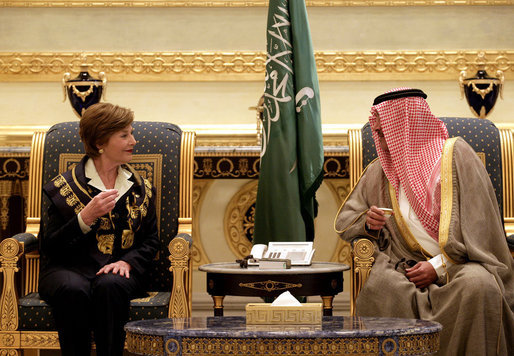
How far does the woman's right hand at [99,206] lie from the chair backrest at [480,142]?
1.24 metres

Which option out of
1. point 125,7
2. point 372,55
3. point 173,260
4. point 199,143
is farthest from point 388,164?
point 125,7

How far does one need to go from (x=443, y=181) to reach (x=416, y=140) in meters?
0.29

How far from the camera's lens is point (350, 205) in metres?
3.68

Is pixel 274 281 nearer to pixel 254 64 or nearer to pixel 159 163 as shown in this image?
pixel 159 163

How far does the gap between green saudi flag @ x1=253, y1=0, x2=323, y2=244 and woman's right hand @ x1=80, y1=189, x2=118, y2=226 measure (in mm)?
828

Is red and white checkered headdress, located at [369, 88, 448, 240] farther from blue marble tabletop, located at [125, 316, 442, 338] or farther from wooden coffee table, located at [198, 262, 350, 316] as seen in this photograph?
blue marble tabletop, located at [125, 316, 442, 338]

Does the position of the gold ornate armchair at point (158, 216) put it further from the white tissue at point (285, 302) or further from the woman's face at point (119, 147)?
the white tissue at point (285, 302)

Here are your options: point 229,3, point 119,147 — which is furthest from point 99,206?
point 229,3

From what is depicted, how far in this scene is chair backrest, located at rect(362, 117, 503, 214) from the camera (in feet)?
12.6

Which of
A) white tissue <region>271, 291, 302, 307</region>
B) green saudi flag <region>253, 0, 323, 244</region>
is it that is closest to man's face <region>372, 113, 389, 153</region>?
green saudi flag <region>253, 0, 323, 244</region>

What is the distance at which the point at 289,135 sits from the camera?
3945 mm

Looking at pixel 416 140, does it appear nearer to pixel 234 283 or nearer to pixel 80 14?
pixel 234 283

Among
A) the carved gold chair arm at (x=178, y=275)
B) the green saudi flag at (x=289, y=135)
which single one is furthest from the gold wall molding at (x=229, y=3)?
the carved gold chair arm at (x=178, y=275)

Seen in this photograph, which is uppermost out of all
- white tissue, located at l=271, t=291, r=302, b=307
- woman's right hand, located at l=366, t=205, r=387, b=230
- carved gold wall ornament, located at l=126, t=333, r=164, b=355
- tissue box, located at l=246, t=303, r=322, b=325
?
woman's right hand, located at l=366, t=205, r=387, b=230
